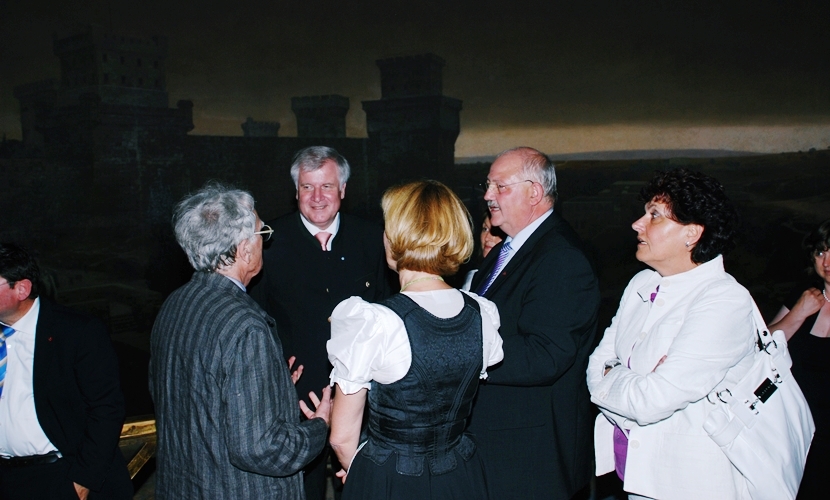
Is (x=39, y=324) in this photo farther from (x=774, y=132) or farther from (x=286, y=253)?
(x=774, y=132)

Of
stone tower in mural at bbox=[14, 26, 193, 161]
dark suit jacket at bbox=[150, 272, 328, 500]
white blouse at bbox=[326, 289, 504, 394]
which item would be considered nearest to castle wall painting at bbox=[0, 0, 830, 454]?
stone tower in mural at bbox=[14, 26, 193, 161]

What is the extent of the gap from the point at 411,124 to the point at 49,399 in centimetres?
743

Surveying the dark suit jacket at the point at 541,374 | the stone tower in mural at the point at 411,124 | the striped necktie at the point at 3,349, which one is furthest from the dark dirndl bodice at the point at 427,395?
the stone tower in mural at the point at 411,124

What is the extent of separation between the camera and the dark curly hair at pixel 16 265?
2326 millimetres

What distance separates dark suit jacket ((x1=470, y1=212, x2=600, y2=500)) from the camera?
→ 207 centimetres

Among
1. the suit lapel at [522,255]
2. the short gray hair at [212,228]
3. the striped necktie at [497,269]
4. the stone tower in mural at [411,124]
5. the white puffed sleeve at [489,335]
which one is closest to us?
the white puffed sleeve at [489,335]

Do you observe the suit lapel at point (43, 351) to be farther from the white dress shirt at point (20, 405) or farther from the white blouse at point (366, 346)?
the white blouse at point (366, 346)

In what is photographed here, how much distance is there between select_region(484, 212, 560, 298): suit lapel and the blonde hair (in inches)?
25.5

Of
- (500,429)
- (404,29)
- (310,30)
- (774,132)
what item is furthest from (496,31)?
(500,429)

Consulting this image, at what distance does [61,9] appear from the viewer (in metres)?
7.28

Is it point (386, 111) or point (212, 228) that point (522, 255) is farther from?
point (386, 111)

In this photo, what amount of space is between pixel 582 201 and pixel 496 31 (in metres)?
3.37

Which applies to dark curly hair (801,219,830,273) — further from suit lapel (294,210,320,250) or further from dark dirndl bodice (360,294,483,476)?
suit lapel (294,210,320,250)

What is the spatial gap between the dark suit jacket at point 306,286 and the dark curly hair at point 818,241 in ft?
7.72
